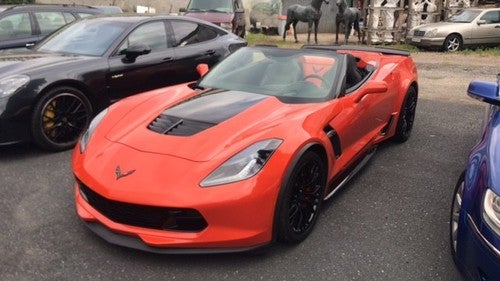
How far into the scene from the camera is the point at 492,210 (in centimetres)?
230

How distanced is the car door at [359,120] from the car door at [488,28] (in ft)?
42.0

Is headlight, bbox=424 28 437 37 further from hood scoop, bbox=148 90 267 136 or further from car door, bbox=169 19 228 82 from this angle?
hood scoop, bbox=148 90 267 136

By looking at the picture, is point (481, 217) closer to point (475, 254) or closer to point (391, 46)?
point (475, 254)

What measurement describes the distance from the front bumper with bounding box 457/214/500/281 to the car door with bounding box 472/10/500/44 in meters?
15.1

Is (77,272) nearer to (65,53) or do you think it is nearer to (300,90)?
(300,90)

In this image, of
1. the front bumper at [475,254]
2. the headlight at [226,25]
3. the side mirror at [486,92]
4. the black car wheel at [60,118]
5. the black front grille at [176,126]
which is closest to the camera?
the front bumper at [475,254]

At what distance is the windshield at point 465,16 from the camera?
15758 millimetres

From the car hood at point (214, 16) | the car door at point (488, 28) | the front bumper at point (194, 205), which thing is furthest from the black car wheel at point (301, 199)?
the car door at point (488, 28)

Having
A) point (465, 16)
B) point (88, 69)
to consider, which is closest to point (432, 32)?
point (465, 16)

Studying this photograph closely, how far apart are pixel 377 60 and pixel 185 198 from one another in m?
3.21

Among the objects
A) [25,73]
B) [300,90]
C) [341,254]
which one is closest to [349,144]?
[300,90]

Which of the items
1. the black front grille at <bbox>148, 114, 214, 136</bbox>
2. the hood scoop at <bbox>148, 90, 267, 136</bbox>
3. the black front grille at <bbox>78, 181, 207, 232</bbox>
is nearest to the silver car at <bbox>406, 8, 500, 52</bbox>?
the hood scoop at <bbox>148, 90, 267, 136</bbox>

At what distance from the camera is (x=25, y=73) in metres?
4.73

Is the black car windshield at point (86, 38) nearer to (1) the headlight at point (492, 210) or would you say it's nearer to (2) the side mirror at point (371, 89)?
(2) the side mirror at point (371, 89)
